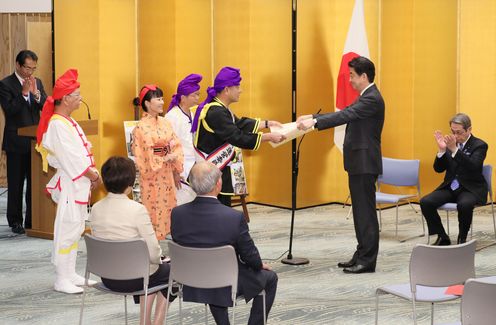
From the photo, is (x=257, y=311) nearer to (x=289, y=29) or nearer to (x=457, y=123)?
(x=457, y=123)

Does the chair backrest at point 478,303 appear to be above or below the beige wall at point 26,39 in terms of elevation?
below

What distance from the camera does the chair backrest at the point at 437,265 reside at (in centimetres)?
452

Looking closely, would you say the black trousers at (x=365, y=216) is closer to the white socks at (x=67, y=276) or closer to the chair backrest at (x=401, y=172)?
the chair backrest at (x=401, y=172)

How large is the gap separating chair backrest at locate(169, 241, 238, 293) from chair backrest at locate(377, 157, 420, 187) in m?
4.46

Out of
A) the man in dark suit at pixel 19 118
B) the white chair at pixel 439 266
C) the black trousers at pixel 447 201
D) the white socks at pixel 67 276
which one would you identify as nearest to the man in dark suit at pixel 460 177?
the black trousers at pixel 447 201

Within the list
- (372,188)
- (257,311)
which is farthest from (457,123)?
(257,311)

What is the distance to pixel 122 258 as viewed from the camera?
4.71m

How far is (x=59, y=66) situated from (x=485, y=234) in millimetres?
4661

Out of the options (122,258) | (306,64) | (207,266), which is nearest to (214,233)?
(207,266)

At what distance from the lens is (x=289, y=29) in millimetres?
9742

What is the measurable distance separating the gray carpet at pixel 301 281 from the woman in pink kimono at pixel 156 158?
76 centimetres

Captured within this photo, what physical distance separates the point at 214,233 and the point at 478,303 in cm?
140

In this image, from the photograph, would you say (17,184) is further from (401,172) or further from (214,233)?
(214,233)

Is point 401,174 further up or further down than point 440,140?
further down
